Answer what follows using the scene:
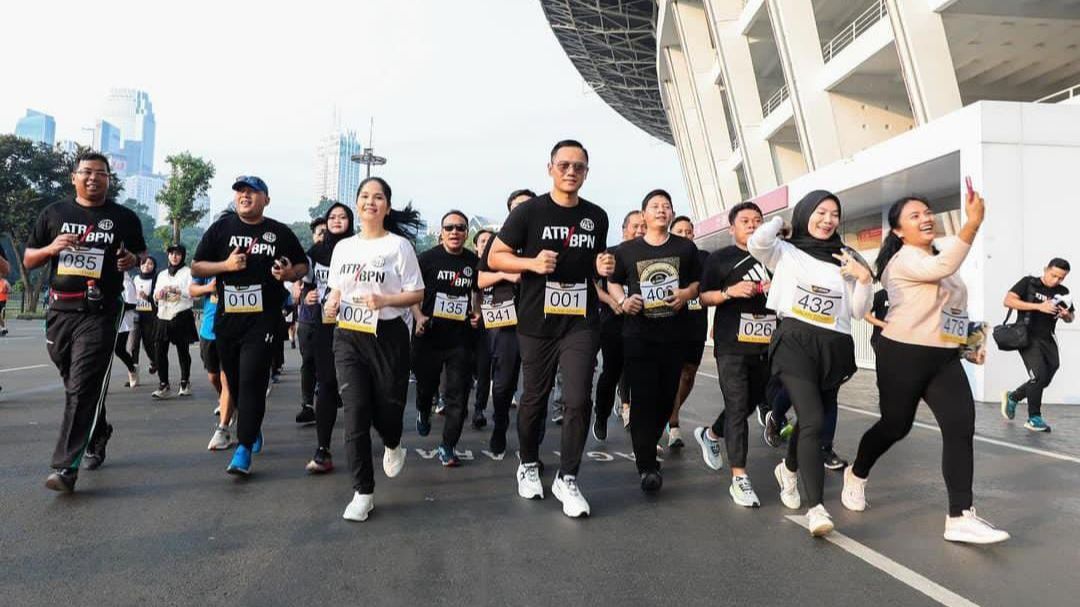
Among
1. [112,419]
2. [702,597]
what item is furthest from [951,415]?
[112,419]

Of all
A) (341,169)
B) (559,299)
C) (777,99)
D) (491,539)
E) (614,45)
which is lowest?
(491,539)

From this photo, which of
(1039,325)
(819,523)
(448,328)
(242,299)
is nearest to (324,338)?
(242,299)

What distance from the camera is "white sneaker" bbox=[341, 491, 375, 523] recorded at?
389 cm

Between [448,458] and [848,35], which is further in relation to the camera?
[848,35]

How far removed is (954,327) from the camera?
394cm

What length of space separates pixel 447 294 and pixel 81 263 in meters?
2.63

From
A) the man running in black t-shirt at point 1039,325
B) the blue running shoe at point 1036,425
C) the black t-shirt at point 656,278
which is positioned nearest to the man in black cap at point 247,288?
the black t-shirt at point 656,278

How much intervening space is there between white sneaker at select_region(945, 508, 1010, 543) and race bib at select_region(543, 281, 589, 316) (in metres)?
2.38

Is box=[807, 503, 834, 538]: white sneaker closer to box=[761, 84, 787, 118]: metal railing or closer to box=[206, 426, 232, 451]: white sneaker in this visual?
box=[206, 426, 232, 451]: white sneaker

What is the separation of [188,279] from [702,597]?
27.0 feet

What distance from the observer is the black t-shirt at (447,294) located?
18.9 ft

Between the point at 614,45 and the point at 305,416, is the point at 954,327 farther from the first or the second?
the point at 614,45

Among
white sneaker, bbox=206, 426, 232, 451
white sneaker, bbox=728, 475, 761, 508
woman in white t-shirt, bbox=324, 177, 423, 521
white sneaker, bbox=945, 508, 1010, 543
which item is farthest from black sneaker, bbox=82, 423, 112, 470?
white sneaker, bbox=945, 508, 1010, 543

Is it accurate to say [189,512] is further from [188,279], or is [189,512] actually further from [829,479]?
[188,279]
